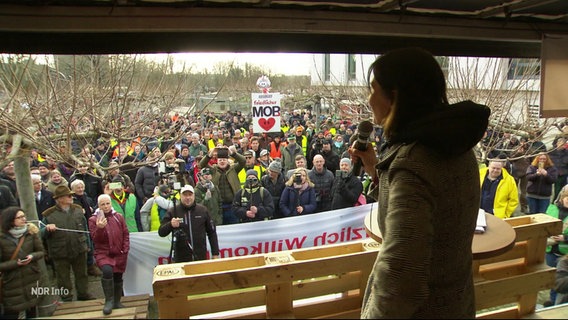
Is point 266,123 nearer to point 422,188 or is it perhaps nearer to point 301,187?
point 301,187

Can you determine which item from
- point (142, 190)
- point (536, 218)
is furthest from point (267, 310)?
point (142, 190)

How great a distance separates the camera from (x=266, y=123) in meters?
8.32

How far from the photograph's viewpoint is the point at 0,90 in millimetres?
5766

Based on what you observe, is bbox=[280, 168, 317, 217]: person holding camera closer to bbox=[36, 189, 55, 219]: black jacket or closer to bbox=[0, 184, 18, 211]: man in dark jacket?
bbox=[36, 189, 55, 219]: black jacket

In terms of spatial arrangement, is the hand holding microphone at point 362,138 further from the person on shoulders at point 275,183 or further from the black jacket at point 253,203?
the person on shoulders at point 275,183

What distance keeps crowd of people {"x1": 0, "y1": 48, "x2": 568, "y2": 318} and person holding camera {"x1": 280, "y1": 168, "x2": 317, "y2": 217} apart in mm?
17

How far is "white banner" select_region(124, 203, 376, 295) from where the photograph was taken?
5000mm

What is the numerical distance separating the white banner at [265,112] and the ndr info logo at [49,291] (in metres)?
4.61

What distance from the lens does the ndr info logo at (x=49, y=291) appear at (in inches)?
159

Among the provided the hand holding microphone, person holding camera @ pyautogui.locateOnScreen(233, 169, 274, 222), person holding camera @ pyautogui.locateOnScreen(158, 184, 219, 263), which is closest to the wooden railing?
the hand holding microphone

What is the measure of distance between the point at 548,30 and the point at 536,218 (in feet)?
4.56

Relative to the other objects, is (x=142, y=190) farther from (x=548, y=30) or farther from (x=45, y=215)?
(x=548, y=30)

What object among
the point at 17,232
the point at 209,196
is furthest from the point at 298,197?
the point at 17,232

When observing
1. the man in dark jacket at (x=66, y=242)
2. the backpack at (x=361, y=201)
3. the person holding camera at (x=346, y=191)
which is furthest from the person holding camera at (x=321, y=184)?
the man in dark jacket at (x=66, y=242)
